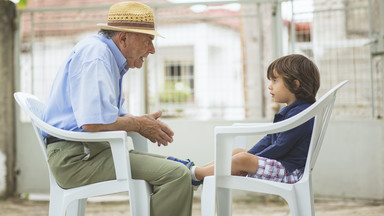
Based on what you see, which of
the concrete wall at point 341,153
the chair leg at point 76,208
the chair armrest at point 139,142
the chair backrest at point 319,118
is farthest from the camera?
the concrete wall at point 341,153

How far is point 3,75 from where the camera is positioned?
513 cm

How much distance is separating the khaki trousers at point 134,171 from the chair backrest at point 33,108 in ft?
0.30

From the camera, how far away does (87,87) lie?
2.21 meters

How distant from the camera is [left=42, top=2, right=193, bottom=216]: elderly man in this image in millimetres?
2229

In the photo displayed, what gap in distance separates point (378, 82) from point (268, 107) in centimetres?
117

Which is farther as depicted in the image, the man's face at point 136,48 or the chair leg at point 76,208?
the chair leg at point 76,208

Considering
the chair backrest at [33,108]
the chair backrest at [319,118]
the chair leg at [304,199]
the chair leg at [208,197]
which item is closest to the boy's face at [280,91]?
the chair backrest at [319,118]

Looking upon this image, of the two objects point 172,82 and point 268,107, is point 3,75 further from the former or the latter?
point 268,107

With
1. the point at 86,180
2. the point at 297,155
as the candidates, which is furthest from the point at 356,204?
the point at 86,180

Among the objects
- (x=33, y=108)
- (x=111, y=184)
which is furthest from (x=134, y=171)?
(x=33, y=108)

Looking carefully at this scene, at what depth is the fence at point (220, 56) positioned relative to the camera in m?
5.07

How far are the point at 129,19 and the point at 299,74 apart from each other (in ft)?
2.96

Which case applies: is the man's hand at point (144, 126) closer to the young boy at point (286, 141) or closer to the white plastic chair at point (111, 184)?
the white plastic chair at point (111, 184)

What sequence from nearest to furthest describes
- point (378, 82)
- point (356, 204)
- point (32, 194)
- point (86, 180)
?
point (86, 180) < point (356, 204) < point (378, 82) < point (32, 194)
